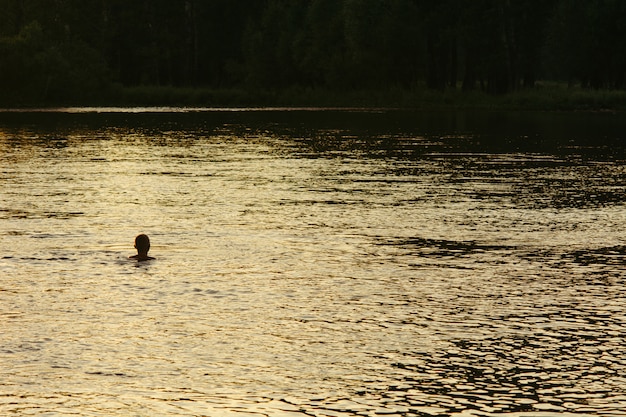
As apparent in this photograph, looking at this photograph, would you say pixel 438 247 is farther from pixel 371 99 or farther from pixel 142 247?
pixel 371 99

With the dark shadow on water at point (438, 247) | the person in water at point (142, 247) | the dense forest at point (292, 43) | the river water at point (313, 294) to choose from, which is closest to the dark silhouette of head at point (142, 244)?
the person in water at point (142, 247)

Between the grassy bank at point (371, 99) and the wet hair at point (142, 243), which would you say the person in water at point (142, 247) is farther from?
the grassy bank at point (371, 99)

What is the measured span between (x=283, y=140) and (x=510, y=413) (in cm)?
3842

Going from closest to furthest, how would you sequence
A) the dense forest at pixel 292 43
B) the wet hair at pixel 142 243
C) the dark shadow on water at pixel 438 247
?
the wet hair at pixel 142 243 → the dark shadow on water at pixel 438 247 → the dense forest at pixel 292 43

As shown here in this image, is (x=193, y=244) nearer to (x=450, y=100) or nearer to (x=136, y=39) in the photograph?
(x=450, y=100)

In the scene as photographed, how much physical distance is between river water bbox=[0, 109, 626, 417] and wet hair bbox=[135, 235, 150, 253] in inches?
10.6

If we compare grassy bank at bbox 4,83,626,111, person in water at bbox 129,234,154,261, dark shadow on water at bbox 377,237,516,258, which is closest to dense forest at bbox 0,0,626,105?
grassy bank at bbox 4,83,626,111

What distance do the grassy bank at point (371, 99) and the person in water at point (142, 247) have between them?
241 feet

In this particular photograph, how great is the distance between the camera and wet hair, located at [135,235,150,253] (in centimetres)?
1577

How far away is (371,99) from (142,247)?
8285 cm

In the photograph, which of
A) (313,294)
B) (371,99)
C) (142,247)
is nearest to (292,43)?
(371,99)

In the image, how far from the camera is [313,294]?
13453mm

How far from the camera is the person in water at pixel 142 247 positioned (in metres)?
15.8

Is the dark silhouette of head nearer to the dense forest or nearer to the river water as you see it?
the river water
